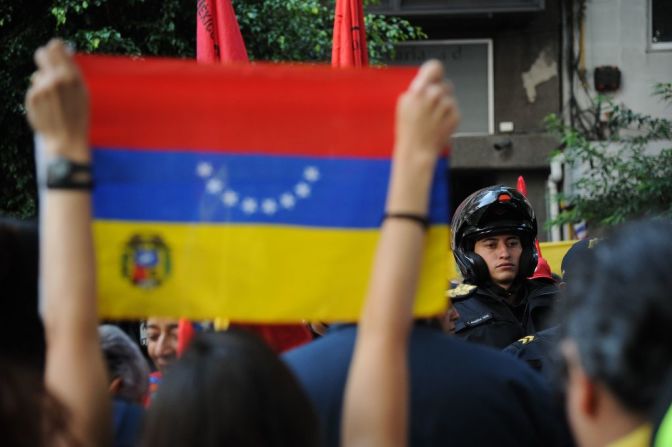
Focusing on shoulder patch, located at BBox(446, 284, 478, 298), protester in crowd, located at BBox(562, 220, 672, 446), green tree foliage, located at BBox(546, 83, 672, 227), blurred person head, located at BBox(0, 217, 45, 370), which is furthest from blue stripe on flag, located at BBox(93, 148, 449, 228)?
green tree foliage, located at BBox(546, 83, 672, 227)

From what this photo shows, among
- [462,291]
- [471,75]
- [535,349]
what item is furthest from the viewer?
[471,75]

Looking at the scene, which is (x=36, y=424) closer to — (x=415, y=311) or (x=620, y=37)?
(x=415, y=311)

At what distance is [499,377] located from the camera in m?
2.37

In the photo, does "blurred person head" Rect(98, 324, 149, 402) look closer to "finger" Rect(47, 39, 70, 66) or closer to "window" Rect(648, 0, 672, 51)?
"finger" Rect(47, 39, 70, 66)

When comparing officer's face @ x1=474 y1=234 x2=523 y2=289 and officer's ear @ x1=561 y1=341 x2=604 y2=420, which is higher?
officer's ear @ x1=561 y1=341 x2=604 y2=420

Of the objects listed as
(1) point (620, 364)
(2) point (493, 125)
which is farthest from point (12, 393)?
(2) point (493, 125)

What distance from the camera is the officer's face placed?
16.5 ft

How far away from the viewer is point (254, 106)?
2.45 meters

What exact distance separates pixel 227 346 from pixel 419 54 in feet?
49.1

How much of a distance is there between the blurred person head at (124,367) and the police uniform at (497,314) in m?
2.11

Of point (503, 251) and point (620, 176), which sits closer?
point (503, 251)

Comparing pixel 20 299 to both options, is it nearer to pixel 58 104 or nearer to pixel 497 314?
pixel 58 104

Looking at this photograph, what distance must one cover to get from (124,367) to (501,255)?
8.41 ft

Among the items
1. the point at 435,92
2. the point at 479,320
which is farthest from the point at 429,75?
the point at 479,320
